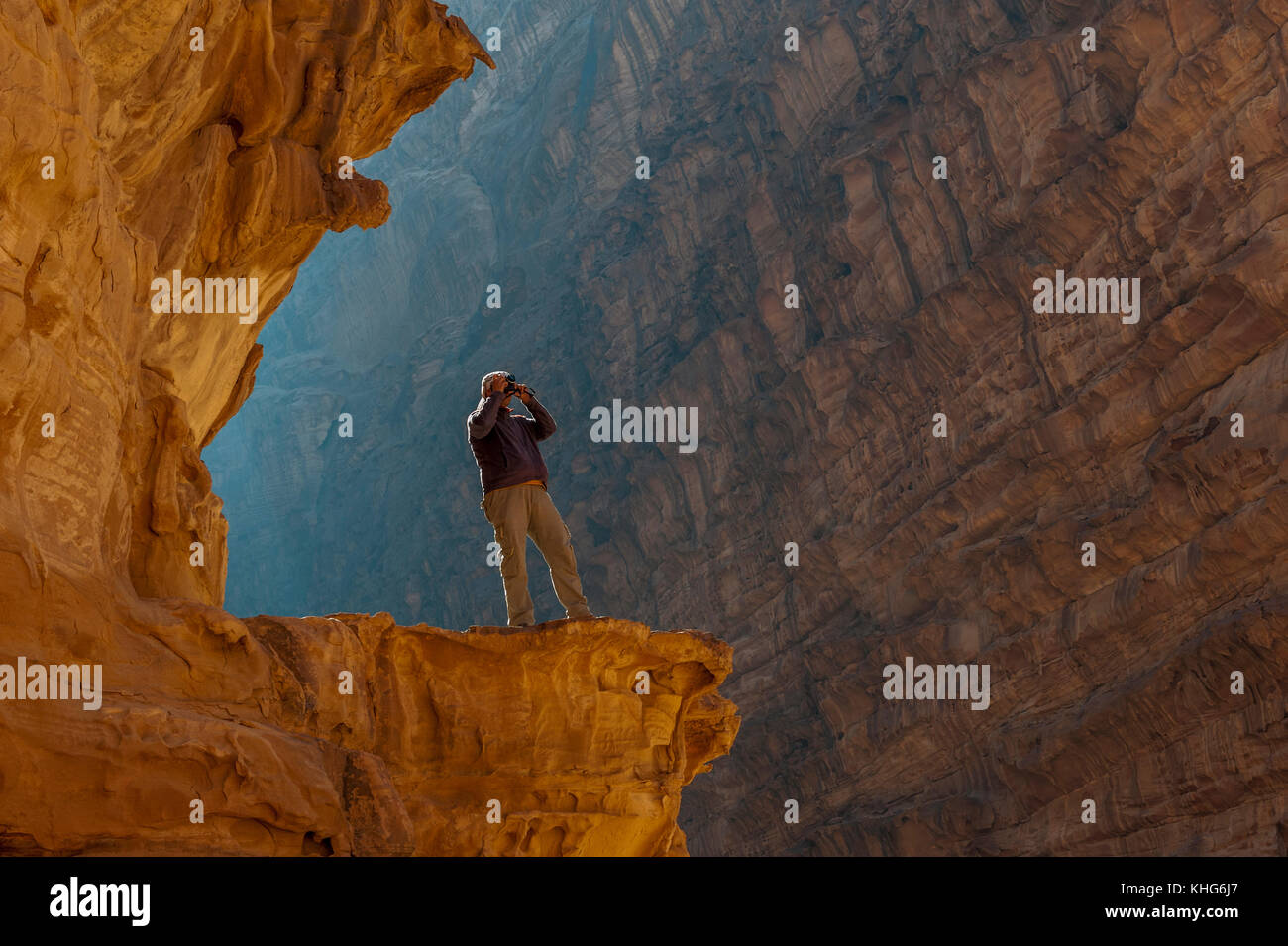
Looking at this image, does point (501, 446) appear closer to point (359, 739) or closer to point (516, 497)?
point (516, 497)

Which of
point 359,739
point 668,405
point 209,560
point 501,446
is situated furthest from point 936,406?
point 359,739

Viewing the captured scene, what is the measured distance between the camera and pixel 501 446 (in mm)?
13102

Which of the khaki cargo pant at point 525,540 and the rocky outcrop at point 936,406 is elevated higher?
the rocky outcrop at point 936,406

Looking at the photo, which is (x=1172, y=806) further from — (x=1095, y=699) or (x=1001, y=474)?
(x=1001, y=474)

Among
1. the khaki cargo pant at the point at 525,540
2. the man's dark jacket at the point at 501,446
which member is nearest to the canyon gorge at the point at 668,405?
the khaki cargo pant at the point at 525,540

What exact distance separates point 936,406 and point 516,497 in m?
24.7

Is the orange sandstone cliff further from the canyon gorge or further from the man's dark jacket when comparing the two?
the man's dark jacket

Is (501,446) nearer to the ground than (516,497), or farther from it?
farther from it

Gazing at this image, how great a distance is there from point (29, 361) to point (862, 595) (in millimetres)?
28996

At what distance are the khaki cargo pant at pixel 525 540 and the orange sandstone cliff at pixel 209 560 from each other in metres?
0.34

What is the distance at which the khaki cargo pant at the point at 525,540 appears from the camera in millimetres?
12875

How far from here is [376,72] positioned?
16.1 meters

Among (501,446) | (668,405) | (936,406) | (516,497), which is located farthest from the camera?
(668,405)

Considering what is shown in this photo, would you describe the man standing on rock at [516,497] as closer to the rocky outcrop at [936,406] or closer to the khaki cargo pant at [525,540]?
the khaki cargo pant at [525,540]
